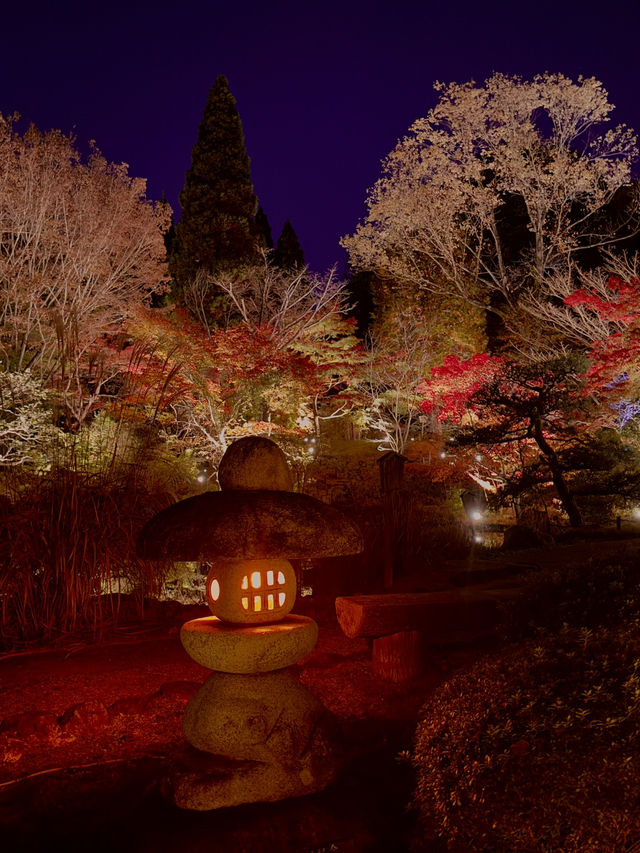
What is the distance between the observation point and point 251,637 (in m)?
2.57

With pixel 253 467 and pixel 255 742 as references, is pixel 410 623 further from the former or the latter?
pixel 253 467

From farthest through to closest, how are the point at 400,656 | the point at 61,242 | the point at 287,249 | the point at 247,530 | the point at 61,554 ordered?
the point at 287,249
the point at 61,242
the point at 61,554
the point at 400,656
the point at 247,530

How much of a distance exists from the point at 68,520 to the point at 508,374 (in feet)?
22.7

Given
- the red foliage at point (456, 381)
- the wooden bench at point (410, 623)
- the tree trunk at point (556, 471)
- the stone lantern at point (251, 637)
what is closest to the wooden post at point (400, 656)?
the wooden bench at point (410, 623)

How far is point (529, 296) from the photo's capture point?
13.8 m

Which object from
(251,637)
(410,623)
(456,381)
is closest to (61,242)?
(456,381)

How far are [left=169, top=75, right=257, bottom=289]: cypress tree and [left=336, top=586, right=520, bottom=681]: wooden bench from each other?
13.6 m

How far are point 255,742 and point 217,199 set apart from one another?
16326 mm

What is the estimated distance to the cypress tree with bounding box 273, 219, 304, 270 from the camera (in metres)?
22.5

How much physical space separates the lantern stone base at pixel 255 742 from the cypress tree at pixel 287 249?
828 inches

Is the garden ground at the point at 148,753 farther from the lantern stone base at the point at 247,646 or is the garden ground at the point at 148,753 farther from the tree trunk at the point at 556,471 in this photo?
the tree trunk at the point at 556,471

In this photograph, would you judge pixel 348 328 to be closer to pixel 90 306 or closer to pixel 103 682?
pixel 90 306

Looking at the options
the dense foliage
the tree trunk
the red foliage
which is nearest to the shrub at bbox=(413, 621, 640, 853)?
the dense foliage

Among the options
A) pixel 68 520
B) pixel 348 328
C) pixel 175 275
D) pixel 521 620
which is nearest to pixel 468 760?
pixel 521 620
